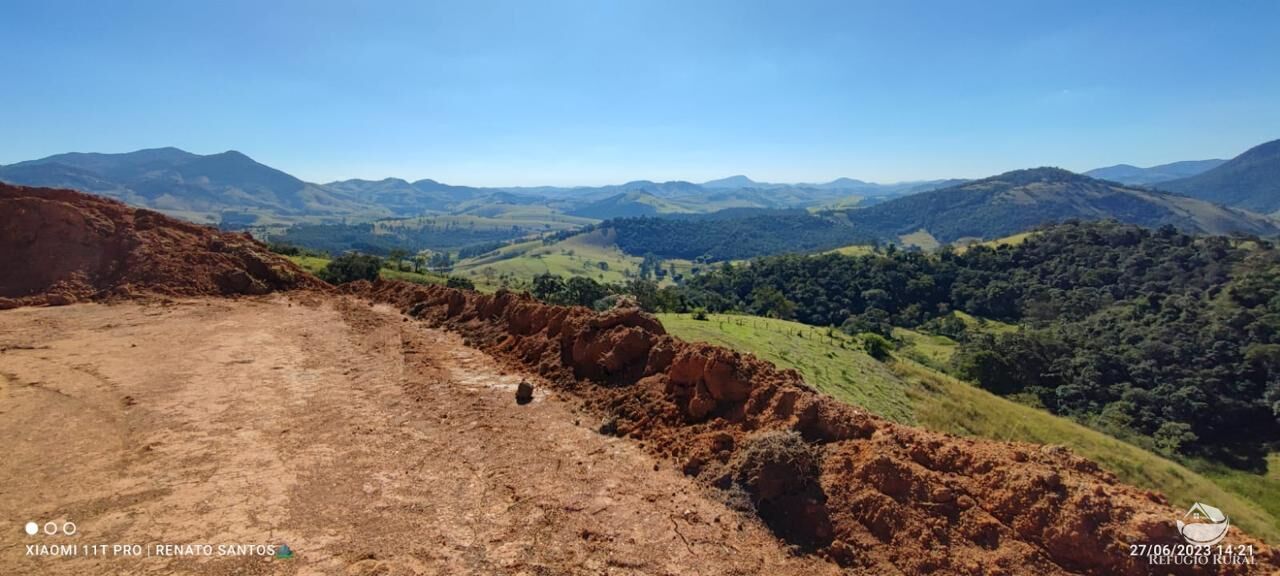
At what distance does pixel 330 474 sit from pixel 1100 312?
4207 inches

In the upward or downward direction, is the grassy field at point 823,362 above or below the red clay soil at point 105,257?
below

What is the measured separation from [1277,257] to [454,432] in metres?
128

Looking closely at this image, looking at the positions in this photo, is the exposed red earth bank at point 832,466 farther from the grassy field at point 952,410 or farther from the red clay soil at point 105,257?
the red clay soil at point 105,257

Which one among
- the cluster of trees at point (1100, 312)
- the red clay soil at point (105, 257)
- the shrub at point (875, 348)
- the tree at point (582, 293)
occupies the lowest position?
the cluster of trees at point (1100, 312)

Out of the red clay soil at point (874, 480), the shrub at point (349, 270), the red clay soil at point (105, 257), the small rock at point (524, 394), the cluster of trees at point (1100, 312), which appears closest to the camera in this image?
the red clay soil at point (874, 480)

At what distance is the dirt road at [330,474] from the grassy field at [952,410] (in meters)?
15.6

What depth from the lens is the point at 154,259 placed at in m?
27.4

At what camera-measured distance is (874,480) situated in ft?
30.9

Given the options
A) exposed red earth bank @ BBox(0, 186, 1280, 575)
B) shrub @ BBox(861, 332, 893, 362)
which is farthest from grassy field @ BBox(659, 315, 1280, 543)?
exposed red earth bank @ BBox(0, 186, 1280, 575)

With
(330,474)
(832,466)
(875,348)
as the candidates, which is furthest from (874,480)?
(875,348)

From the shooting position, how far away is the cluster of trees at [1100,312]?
182 feet

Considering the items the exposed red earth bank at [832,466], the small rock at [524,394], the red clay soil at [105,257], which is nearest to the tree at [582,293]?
the red clay soil at [105,257]

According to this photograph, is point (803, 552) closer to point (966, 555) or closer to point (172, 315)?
point (966, 555)

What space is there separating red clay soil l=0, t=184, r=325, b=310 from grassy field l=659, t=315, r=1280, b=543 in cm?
2320
